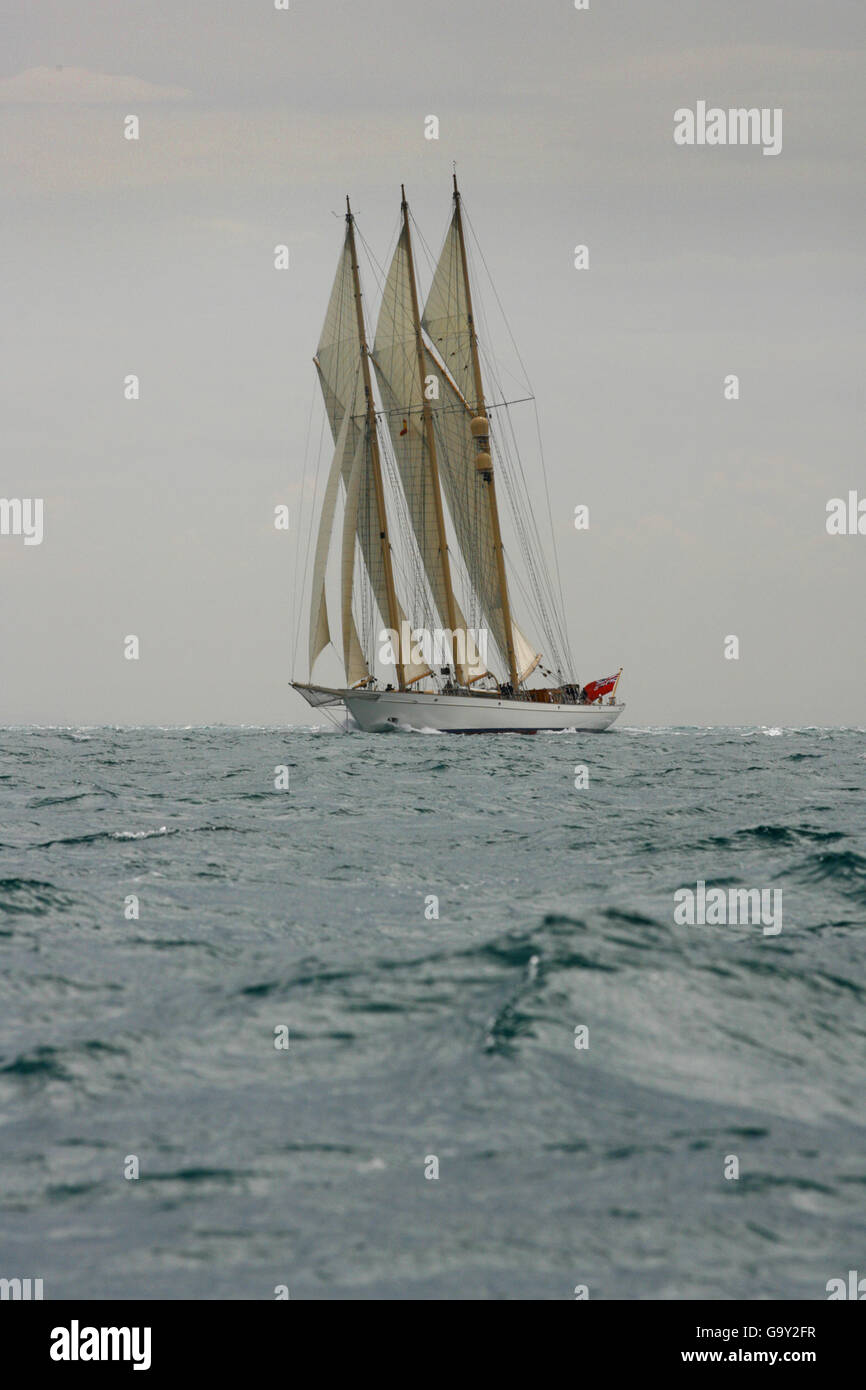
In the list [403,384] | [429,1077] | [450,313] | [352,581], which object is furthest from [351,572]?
[429,1077]

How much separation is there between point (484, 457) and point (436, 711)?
17768 mm

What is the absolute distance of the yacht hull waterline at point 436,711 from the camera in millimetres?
91250

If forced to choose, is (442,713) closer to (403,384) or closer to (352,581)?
(352,581)

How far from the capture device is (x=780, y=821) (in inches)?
1045

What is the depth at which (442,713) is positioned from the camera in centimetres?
9144

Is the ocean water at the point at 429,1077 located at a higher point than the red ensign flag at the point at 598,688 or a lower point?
lower

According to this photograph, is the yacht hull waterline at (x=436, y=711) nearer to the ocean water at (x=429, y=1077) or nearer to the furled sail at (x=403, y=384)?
the furled sail at (x=403, y=384)

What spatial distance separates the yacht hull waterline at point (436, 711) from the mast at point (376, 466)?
1772mm

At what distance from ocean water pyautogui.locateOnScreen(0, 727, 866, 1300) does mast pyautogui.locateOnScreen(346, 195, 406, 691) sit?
6573 centimetres

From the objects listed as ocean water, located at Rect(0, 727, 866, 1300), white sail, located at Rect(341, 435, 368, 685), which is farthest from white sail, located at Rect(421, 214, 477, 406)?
ocean water, located at Rect(0, 727, 866, 1300)

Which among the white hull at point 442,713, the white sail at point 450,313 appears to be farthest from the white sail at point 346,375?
the white hull at point 442,713

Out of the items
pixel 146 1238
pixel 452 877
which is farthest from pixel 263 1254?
pixel 452 877
